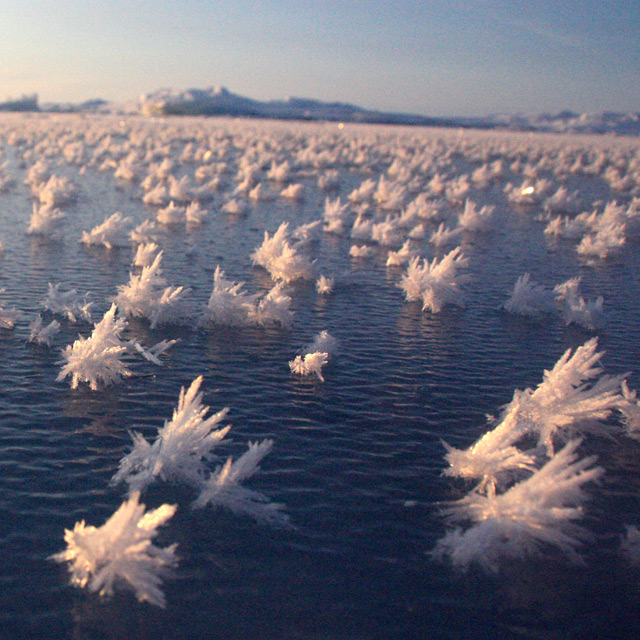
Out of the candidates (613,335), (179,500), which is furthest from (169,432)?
(613,335)

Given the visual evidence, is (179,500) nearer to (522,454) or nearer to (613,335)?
(522,454)

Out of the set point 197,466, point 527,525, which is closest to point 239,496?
point 197,466

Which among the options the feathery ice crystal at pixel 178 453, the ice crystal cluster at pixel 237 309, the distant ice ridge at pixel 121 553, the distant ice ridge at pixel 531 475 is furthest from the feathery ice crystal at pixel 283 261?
the distant ice ridge at pixel 121 553

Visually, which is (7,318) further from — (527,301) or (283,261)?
(527,301)

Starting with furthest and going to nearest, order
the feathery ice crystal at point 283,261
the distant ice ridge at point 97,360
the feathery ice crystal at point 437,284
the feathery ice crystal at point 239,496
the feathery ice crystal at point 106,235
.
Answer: the feathery ice crystal at point 106,235 < the feathery ice crystal at point 283,261 < the feathery ice crystal at point 437,284 < the distant ice ridge at point 97,360 < the feathery ice crystal at point 239,496

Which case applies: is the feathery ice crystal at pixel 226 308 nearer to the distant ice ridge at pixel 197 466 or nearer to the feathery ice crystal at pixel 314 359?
the feathery ice crystal at pixel 314 359
